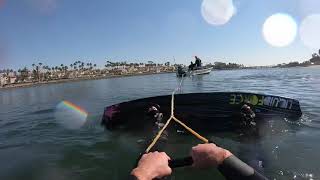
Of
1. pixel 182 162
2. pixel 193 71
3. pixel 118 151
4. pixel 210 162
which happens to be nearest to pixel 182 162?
pixel 182 162

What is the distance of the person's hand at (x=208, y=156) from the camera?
222 centimetres

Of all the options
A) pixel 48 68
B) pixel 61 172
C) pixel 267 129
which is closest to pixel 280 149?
pixel 267 129

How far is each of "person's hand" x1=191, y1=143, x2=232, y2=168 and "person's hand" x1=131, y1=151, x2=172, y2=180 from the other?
0.20 m

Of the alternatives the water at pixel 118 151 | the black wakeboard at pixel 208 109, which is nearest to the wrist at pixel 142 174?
the water at pixel 118 151

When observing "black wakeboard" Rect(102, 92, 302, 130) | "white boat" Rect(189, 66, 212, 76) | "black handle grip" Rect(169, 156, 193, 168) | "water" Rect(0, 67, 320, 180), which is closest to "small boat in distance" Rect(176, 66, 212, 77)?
"white boat" Rect(189, 66, 212, 76)

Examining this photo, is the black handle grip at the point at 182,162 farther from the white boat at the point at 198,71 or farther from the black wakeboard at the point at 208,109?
the white boat at the point at 198,71

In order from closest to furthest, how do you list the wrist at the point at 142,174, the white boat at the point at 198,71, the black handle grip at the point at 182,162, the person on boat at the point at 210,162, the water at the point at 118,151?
1. the wrist at the point at 142,174
2. the person on boat at the point at 210,162
3. the black handle grip at the point at 182,162
4. the water at the point at 118,151
5. the white boat at the point at 198,71

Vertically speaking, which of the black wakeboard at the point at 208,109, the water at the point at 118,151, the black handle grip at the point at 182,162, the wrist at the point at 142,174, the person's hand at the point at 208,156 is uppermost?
the person's hand at the point at 208,156

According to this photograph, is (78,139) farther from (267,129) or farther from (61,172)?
(267,129)

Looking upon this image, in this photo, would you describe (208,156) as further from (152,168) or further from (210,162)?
(152,168)

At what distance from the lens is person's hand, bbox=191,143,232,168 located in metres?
2.22

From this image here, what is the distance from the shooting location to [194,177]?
8.81m

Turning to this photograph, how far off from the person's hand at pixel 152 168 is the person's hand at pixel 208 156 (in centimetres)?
20

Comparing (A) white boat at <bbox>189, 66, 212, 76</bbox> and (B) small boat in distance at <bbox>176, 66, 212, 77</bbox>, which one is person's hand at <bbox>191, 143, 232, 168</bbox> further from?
(A) white boat at <bbox>189, 66, 212, 76</bbox>
